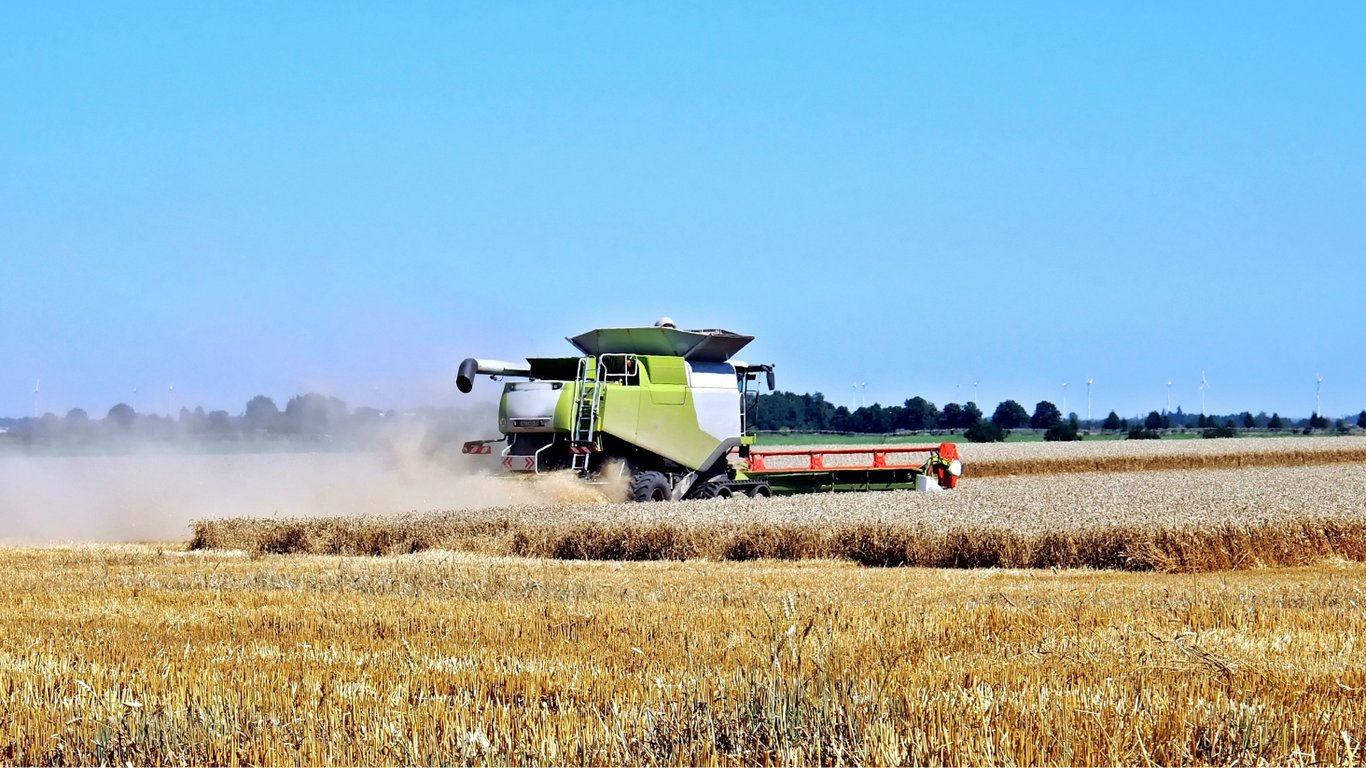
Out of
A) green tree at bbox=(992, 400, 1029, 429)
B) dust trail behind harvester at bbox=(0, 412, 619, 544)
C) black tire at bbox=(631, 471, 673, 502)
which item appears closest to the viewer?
dust trail behind harvester at bbox=(0, 412, 619, 544)

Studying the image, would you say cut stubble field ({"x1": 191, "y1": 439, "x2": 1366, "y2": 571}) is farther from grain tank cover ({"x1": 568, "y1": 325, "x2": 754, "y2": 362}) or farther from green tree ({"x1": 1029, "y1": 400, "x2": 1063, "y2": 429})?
green tree ({"x1": 1029, "y1": 400, "x2": 1063, "y2": 429})

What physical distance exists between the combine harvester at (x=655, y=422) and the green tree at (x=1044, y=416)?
86.6m

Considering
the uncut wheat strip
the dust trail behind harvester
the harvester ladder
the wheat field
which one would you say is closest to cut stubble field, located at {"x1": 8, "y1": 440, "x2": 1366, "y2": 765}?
the wheat field

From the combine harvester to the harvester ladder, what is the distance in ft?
0.06

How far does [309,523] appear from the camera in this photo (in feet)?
64.1

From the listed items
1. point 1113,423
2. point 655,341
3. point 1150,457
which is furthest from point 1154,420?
point 655,341

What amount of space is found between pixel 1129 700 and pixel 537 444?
1857cm

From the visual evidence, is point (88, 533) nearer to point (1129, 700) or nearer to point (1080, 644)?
point (1080, 644)

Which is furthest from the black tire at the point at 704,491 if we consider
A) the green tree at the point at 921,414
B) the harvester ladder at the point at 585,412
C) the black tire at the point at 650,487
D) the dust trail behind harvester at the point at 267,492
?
the green tree at the point at 921,414

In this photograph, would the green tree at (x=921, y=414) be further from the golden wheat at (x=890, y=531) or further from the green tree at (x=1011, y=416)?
the golden wheat at (x=890, y=531)

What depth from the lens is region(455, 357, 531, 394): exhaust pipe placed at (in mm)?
23500

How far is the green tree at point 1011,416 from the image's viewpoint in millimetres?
111062

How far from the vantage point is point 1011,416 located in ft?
365

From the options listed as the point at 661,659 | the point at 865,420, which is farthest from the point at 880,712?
the point at 865,420
